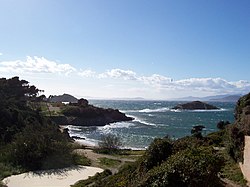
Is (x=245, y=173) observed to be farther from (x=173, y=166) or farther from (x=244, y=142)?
(x=173, y=166)

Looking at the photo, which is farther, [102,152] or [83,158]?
[102,152]

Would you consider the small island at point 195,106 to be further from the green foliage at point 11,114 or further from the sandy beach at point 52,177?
the sandy beach at point 52,177

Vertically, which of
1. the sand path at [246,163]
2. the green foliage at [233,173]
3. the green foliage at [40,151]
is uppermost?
the sand path at [246,163]

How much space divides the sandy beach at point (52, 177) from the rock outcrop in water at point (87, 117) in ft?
191

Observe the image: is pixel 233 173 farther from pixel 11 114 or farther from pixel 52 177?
pixel 11 114

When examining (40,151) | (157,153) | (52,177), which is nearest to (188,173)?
(157,153)

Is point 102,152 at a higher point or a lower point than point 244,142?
lower

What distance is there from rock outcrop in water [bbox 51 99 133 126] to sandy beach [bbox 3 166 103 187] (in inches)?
2297

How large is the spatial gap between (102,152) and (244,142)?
2743 centimetres

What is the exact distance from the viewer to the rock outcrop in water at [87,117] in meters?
88.2

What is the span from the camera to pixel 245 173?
12641 millimetres

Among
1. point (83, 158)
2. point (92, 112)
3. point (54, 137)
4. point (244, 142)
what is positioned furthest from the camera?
point (92, 112)

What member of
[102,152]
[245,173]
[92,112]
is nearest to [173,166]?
[245,173]

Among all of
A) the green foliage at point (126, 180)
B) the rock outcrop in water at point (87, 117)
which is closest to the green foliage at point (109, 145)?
the green foliage at point (126, 180)
